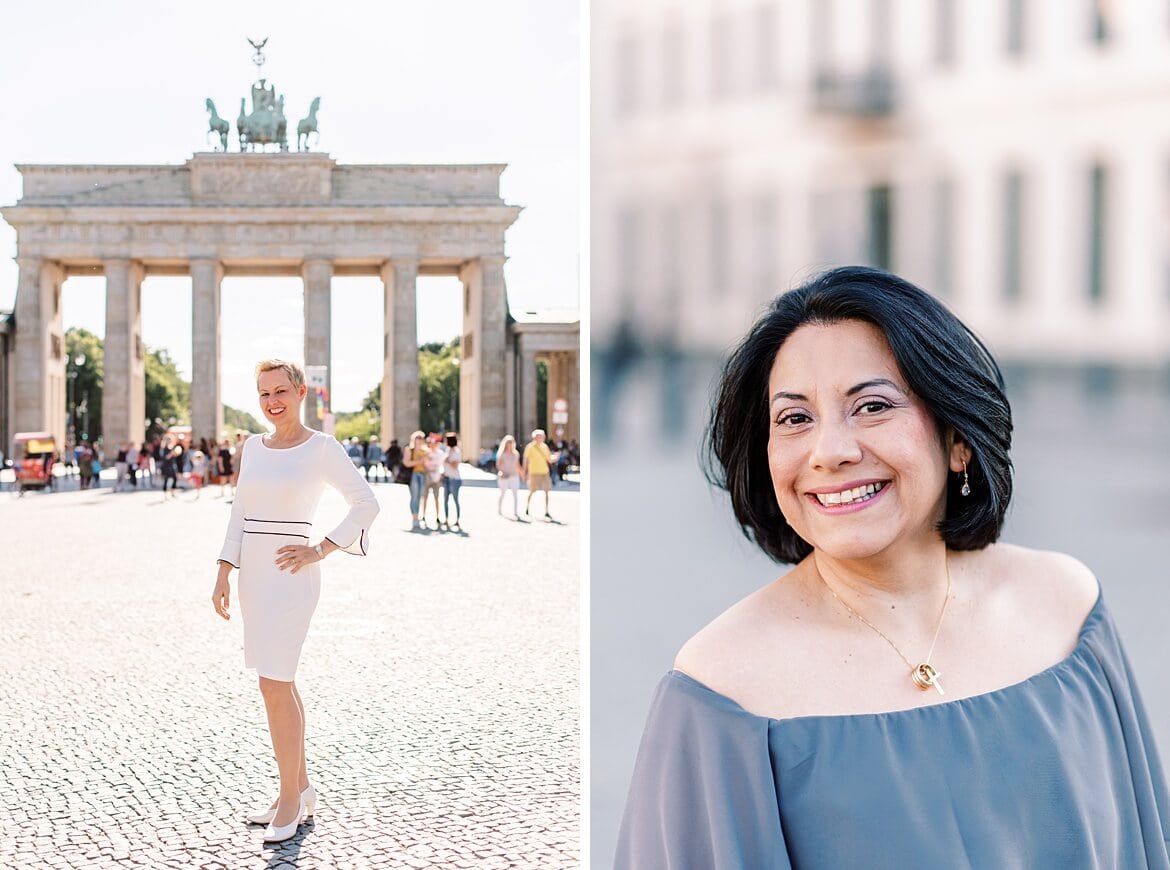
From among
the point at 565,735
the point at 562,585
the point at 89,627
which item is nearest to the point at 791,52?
the point at 565,735

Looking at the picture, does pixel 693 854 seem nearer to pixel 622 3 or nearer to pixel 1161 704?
pixel 1161 704

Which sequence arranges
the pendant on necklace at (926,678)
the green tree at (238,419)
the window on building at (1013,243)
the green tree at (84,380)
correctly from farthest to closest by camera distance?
the green tree at (238,419), the green tree at (84,380), the window on building at (1013,243), the pendant on necklace at (926,678)

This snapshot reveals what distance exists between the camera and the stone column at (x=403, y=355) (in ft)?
152

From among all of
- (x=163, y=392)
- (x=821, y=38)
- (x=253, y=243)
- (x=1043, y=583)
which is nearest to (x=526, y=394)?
(x=253, y=243)

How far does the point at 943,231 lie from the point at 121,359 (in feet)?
149

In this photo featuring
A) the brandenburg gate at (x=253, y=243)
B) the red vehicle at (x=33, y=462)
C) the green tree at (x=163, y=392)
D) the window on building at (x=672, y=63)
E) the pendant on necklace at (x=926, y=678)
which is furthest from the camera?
the green tree at (x=163, y=392)

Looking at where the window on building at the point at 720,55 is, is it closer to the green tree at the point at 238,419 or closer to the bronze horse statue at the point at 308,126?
the bronze horse statue at the point at 308,126

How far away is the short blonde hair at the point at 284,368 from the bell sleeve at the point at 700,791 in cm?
229

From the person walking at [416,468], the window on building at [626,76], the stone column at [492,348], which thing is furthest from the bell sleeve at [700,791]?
the stone column at [492,348]

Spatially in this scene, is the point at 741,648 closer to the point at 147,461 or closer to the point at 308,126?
the point at 147,461

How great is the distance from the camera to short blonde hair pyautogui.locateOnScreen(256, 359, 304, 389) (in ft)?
11.9

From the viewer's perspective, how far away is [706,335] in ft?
8.39

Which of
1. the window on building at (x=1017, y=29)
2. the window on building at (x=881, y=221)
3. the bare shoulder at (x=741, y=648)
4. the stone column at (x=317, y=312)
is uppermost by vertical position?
the stone column at (x=317, y=312)

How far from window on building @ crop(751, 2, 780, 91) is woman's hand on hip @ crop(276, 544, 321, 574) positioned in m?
1.72
